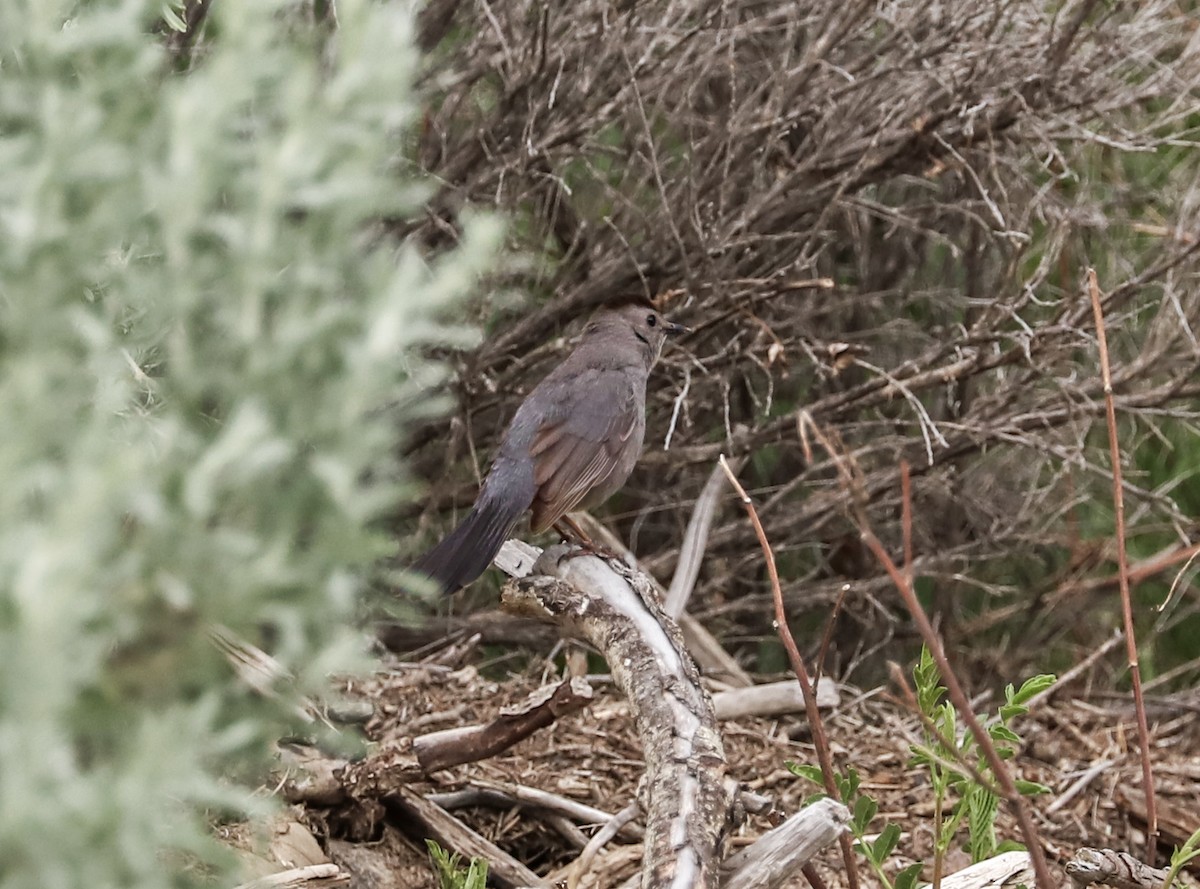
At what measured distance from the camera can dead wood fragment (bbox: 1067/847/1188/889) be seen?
2529mm

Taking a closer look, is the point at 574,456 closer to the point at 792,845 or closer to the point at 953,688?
the point at 792,845

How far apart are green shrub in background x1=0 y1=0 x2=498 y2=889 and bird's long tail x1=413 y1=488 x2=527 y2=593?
1947mm

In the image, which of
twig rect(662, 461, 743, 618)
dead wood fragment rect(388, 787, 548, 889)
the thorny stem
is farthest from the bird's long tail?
the thorny stem

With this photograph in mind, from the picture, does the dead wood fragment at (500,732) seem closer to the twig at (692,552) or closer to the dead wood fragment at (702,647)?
the twig at (692,552)

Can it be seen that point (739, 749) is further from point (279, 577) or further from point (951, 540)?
point (279, 577)

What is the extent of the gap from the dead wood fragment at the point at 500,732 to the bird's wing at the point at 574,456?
0.92m

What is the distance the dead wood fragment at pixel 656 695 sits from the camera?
2420 millimetres

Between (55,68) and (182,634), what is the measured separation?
73 cm

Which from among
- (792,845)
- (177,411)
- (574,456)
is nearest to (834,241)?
(574,456)

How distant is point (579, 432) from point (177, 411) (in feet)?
9.34

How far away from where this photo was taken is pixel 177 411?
1.47m

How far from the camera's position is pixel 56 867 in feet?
4.18

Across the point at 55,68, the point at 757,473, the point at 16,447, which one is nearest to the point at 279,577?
the point at 16,447

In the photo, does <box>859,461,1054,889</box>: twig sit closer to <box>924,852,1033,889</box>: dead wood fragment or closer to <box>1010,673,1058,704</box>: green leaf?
<box>1010,673,1058,704</box>: green leaf
